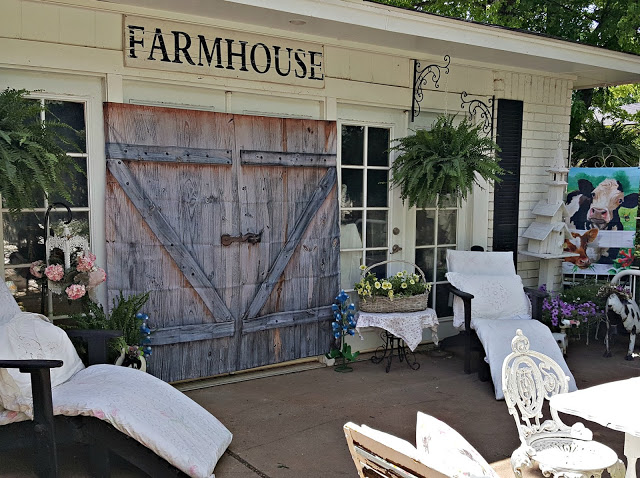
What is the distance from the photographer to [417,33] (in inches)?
198

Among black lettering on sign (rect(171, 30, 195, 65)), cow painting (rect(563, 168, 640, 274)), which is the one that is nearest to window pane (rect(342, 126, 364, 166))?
black lettering on sign (rect(171, 30, 195, 65))

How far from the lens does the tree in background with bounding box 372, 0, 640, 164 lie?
759 cm

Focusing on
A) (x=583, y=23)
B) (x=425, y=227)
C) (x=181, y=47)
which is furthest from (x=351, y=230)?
(x=583, y=23)

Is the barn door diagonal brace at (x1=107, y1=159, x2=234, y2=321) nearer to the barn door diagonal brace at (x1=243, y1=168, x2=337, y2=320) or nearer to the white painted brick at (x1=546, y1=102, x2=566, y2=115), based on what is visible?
the barn door diagonal brace at (x1=243, y1=168, x2=337, y2=320)

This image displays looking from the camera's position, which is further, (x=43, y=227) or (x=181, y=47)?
(x=181, y=47)

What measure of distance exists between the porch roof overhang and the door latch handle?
1.60m

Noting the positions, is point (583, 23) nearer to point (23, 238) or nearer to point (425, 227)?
point (425, 227)

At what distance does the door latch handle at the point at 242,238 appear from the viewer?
15.8 feet

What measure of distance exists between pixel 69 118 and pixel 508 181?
14.2 feet

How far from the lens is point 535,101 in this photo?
22.0 ft

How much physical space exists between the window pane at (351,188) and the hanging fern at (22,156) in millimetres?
2536

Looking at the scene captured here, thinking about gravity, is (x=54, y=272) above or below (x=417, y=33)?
below

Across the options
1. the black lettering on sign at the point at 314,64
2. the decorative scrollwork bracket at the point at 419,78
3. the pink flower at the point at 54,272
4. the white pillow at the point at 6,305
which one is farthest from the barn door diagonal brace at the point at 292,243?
the white pillow at the point at 6,305

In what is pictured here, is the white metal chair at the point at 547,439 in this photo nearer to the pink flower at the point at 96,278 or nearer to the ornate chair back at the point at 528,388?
the ornate chair back at the point at 528,388
